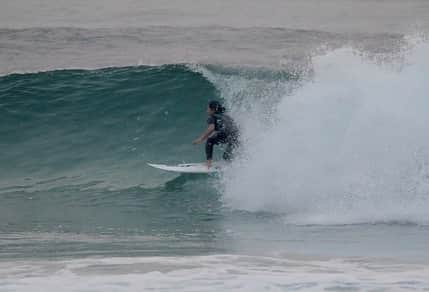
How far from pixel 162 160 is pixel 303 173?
3.73 metres

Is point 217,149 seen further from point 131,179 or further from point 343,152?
point 343,152

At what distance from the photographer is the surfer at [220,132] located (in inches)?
525

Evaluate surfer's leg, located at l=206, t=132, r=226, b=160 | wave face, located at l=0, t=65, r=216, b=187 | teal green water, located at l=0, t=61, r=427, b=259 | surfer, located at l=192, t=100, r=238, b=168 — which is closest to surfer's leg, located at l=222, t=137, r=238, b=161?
surfer, located at l=192, t=100, r=238, b=168

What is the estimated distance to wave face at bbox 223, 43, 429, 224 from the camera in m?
12.1

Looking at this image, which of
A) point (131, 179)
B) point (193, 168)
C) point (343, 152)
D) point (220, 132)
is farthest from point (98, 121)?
point (343, 152)

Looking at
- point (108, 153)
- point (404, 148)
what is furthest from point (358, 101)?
point (108, 153)

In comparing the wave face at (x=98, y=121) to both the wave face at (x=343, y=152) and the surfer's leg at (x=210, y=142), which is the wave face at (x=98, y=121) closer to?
the surfer's leg at (x=210, y=142)

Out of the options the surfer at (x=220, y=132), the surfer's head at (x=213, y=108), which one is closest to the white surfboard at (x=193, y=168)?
the surfer at (x=220, y=132)

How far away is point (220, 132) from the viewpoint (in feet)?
43.9

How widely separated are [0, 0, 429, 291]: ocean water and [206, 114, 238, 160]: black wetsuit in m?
0.19

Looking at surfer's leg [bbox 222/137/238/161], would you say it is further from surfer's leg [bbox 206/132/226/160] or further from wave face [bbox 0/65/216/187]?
wave face [bbox 0/65/216/187]

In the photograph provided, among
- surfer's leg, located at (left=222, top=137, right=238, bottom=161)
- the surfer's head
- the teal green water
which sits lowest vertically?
the teal green water

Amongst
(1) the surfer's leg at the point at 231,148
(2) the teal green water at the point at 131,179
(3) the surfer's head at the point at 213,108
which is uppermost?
(3) the surfer's head at the point at 213,108

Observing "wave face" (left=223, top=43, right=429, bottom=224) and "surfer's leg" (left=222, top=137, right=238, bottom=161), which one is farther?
"surfer's leg" (left=222, top=137, right=238, bottom=161)
